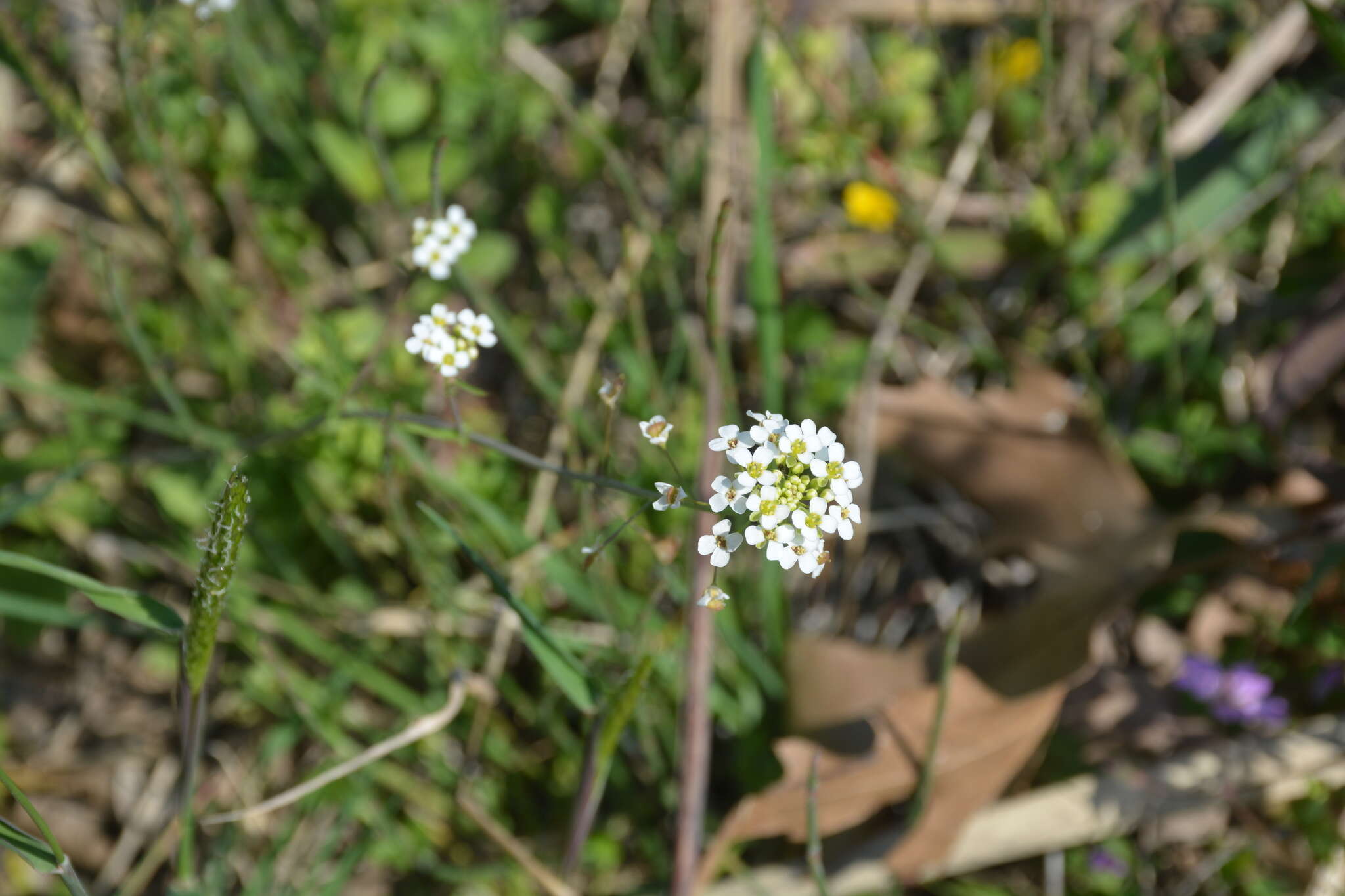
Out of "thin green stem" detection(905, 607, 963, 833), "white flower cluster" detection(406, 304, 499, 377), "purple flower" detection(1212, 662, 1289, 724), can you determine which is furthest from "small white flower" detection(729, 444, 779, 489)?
"purple flower" detection(1212, 662, 1289, 724)

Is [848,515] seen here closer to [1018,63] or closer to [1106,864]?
[1106,864]

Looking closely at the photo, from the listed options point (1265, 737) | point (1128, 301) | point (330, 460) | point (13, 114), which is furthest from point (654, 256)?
point (13, 114)

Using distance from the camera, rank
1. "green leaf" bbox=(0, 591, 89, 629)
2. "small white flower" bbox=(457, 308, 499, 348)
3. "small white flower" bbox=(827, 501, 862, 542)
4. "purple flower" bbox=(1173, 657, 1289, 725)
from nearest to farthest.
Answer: "small white flower" bbox=(827, 501, 862, 542)
"small white flower" bbox=(457, 308, 499, 348)
"green leaf" bbox=(0, 591, 89, 629)
"purple flower" bbox=(1173, 657, 1289, 725)

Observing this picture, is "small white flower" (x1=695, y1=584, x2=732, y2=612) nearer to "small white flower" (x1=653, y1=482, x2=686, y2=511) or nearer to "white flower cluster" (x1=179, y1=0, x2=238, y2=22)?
"small white flower" (x1=653, y1=482, x2=686, y2=511)

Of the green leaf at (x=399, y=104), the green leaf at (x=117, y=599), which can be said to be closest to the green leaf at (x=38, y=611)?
the green leaf at (x=117, y=599)

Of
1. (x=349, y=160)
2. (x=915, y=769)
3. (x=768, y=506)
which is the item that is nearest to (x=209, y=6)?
(x=349, y=160)

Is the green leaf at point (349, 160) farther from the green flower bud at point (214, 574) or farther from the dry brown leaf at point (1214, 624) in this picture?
the dry brown leaf at point (1214, 624)
